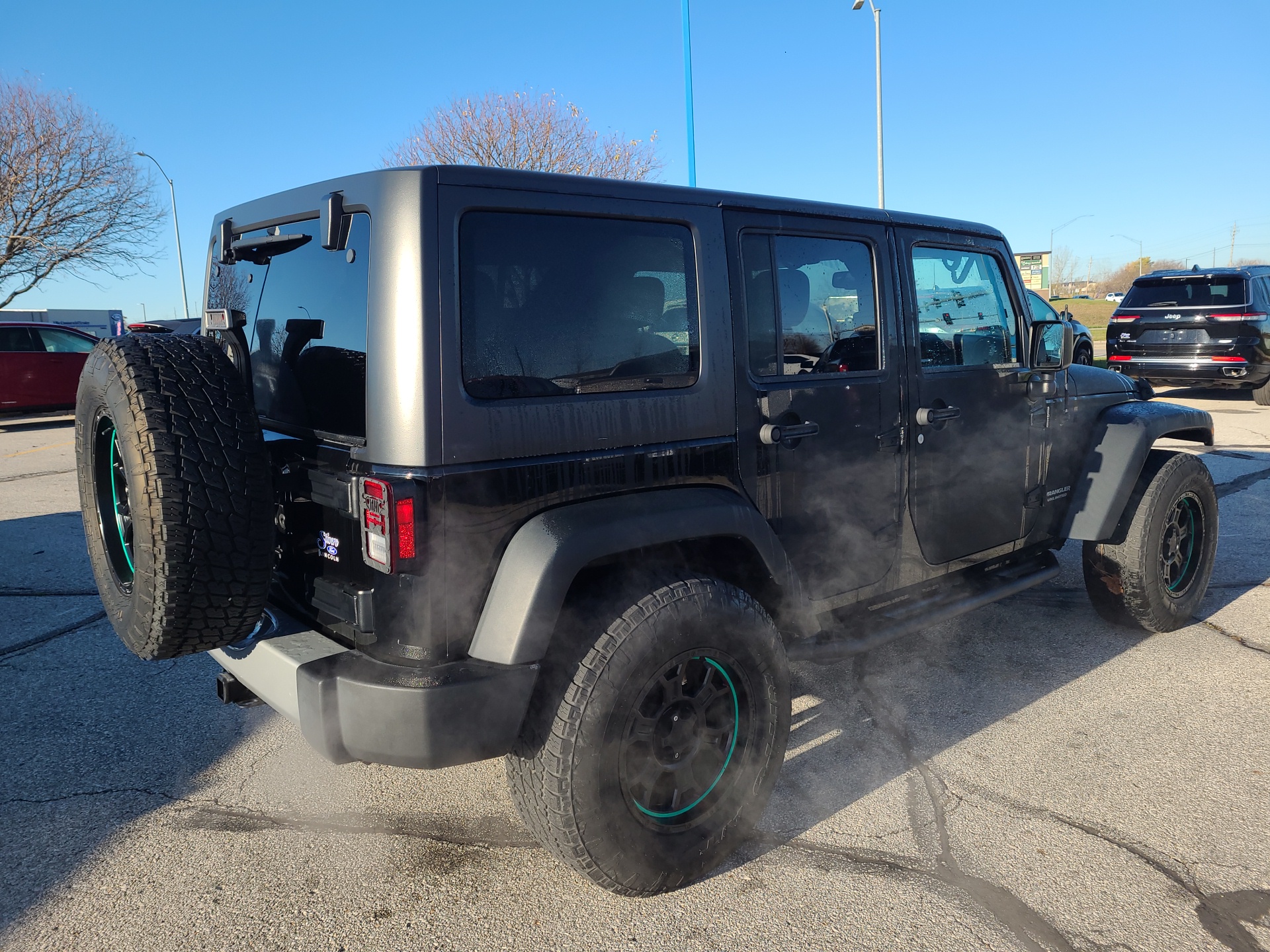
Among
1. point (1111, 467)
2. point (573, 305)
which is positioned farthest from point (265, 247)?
point (1111, 467)

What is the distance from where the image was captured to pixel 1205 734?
336cm

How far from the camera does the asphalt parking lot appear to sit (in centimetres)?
232

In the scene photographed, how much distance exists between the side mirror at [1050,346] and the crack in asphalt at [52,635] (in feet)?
15.7

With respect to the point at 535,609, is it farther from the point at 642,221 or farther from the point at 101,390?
the point at 101,390

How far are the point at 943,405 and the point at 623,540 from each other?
1.69 m

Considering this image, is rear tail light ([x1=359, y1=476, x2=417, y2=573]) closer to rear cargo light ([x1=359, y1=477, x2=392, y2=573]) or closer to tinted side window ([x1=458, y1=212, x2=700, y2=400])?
rear cargo light ([x1=359, y1=477, x2=392, y2=573])

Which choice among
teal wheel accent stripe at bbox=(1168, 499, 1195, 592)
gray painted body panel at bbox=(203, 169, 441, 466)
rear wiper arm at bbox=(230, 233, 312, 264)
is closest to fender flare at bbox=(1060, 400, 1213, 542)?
teal wheel accent stripe at bbox=(1168, 499, 1195, 592)

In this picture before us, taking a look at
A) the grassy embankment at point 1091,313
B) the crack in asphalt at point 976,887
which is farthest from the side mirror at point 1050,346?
the grassy embankment at point 1091,313

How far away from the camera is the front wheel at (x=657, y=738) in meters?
2.23

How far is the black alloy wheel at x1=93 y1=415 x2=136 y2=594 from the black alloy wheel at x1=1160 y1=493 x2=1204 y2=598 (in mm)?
4362

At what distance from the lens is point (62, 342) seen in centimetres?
1388

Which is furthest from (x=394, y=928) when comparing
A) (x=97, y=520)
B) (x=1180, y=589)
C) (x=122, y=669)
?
(x=1180, y=589)

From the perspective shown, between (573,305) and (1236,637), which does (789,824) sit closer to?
(573,305)

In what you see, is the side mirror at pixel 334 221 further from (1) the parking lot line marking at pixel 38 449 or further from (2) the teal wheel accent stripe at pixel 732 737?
(1) the parking lot line marking at pixel 38 449
